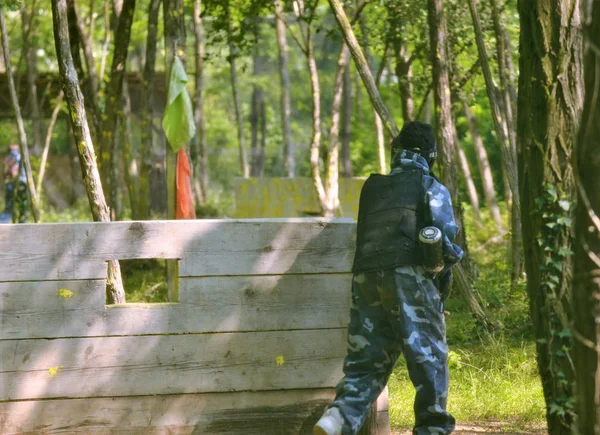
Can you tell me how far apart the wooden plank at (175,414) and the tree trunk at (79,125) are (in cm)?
184

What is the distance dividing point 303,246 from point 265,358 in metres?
0.67

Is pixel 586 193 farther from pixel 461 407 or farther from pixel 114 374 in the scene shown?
pixel 461 407

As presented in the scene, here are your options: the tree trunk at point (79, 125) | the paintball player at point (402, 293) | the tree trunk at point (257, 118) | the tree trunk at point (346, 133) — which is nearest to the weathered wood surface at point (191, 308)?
the paintball player at point (402, 293)

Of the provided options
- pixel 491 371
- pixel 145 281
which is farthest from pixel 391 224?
pixel 145 281

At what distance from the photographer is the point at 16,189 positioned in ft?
57.9

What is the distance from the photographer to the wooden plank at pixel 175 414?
5.16 metres

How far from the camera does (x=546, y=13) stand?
4285 mm

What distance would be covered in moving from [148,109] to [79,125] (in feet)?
24.5

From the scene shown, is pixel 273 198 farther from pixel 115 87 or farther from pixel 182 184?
pixel 182 184

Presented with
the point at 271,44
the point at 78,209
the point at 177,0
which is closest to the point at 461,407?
the point at 177,0

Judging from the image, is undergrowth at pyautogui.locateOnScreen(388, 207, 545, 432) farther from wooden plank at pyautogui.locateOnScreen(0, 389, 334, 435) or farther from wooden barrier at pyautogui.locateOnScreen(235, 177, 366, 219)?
wooden barrier at pyautogui.locateOnScreen(235, 177, 366, 219)

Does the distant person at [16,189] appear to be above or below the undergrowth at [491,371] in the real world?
above

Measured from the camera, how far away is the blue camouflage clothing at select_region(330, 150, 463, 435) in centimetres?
493

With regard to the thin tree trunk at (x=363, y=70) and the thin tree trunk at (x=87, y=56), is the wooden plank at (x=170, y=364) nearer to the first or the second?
the thin tree trunk at (x=363, y=70)
